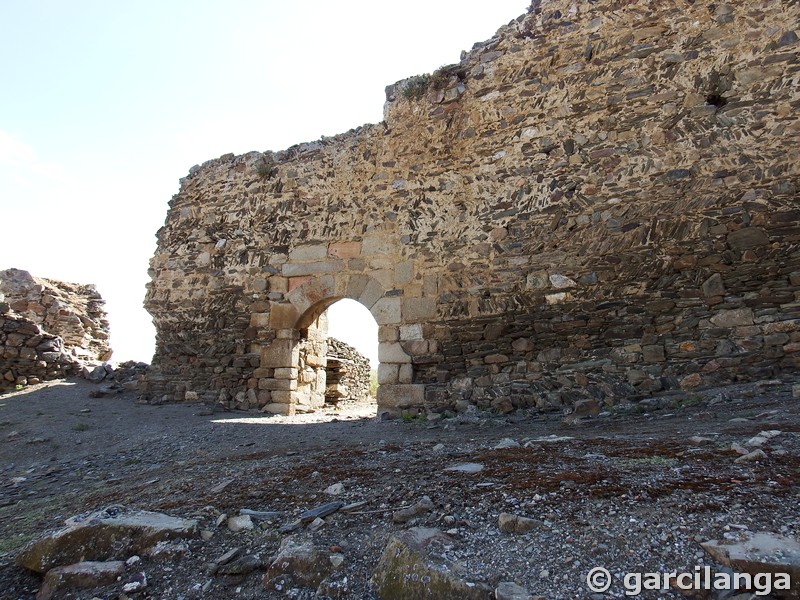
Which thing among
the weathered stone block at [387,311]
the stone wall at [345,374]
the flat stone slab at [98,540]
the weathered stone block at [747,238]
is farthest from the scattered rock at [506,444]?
the stone wall at [345,374]

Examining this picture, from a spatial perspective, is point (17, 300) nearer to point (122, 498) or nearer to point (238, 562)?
point (122, 498)

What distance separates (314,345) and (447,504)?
6511 millimetres

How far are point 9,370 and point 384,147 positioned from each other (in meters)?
7.60

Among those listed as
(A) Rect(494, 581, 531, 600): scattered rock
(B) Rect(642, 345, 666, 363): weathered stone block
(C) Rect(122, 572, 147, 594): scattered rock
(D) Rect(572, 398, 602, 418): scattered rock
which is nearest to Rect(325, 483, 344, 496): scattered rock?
(C) Rect(122, 572, 147, 594): scattered rock

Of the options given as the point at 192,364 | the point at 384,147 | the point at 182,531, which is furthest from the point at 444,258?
the point at 182,531

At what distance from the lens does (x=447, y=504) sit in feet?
7.72

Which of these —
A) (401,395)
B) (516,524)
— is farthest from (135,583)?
(401,395)

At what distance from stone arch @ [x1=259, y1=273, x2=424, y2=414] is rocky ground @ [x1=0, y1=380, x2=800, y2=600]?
6.92ft

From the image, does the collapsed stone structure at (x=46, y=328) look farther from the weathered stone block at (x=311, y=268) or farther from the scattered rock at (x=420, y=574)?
the scattered rock at (x=420, y=574)

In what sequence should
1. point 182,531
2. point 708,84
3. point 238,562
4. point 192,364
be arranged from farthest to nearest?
1. point 192,364
2. point 708,84
3. point 182,531
4. point 238,562

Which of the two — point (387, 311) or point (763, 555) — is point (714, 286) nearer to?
point (387, 311)

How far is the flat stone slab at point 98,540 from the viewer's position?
2.09 meters

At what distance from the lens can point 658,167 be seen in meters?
6.14

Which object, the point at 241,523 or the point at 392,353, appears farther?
the point at 392,353
